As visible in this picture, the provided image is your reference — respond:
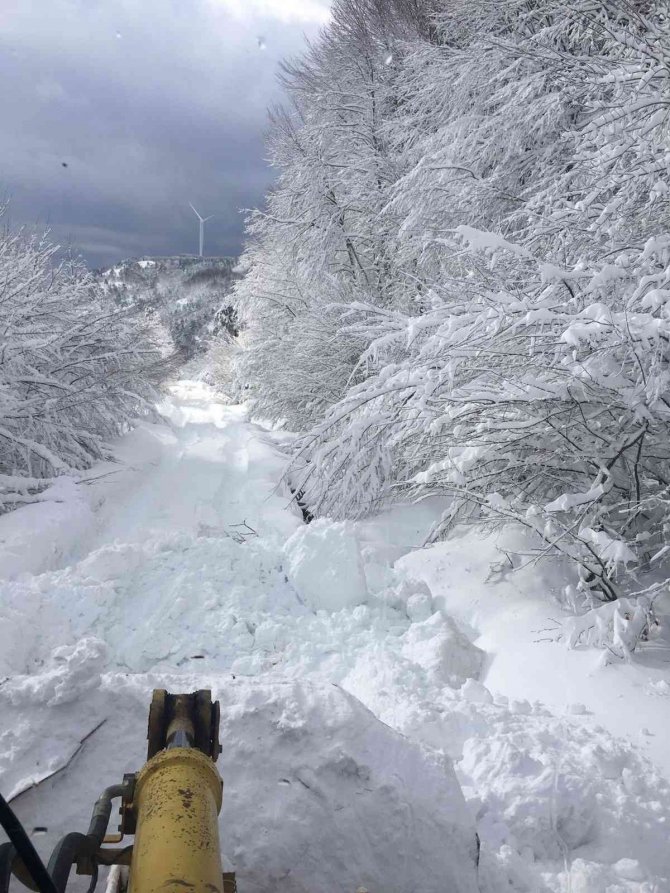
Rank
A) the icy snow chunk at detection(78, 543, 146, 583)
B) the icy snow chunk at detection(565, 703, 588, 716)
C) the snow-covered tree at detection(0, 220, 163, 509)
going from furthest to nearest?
the snow-covered tree at detection(0, 220, 163, 509), the icy snow chunk at detection(78, 543, 146, 583), the icy snow chunk at detection(565, 703, 588, 716)

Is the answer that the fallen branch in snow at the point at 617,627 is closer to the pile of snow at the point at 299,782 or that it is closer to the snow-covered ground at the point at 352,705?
the snow-covered ground at the point at 352,705

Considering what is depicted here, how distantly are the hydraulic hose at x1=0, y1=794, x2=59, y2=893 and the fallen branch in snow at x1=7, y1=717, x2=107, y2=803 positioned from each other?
1.16 meters

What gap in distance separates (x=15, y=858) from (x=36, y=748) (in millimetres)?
1178

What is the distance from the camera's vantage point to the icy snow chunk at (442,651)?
14.0ft

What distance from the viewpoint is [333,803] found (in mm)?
2359

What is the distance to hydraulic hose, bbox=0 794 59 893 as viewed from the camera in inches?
45.7

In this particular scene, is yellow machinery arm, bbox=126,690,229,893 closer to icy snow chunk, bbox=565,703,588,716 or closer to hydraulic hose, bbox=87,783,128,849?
hydraulic hose, bbox=87,783,128,849

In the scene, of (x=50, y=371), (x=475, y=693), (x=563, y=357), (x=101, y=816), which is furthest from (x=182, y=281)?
(x=101, y=816)

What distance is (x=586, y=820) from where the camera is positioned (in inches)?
102

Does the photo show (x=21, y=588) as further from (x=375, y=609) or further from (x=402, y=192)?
(x=402, y=192)

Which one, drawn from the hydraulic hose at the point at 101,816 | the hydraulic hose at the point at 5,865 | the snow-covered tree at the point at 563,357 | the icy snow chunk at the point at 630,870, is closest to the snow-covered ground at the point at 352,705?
the icy snow chunk at the point at 630,870

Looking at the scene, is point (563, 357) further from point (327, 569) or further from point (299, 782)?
point (299, 782)

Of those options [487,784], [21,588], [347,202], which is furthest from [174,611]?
[347,202]

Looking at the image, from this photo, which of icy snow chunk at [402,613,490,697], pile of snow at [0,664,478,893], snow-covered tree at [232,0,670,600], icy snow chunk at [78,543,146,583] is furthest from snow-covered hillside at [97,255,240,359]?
pile of snow at [0,664,478,893]
